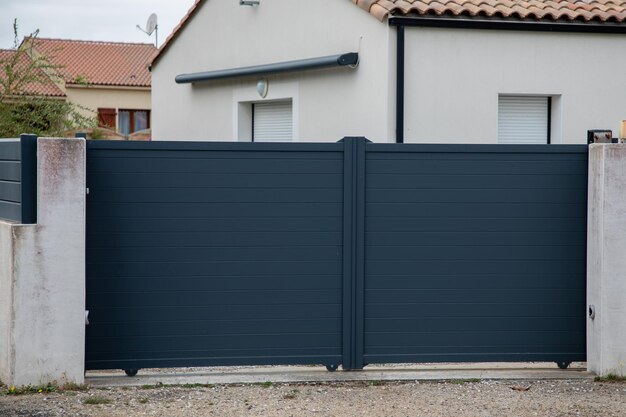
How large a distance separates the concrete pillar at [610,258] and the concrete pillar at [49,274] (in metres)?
4.53

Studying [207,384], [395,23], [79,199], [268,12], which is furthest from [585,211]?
[268,12]

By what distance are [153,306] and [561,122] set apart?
8.42m

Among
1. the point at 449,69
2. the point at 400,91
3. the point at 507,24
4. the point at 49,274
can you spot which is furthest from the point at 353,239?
the point at 507,24

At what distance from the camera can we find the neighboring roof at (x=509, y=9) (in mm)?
14539

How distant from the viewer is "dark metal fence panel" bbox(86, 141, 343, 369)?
9133 mm

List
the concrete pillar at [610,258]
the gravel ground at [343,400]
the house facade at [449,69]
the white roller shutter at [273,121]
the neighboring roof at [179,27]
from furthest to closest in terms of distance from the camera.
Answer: the neighboring roof at [179,27]
the white roller shutter at [273,121]
the house facade at [449,69]
the concrete pillar at [610,258]
the gravel ground at [343,400]

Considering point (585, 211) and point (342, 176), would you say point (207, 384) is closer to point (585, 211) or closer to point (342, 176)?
point (342, 176)

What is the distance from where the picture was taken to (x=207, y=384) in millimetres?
8969

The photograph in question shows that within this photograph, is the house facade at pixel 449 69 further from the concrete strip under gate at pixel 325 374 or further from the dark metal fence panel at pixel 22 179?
the dark metal fence panel at pixel 22 179

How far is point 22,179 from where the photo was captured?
28.5ft

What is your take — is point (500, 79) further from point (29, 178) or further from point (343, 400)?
point (29, 178)

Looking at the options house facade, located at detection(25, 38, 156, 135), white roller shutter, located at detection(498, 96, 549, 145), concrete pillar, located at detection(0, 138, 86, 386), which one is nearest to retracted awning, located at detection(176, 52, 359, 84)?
white roller shutter, located at detection(498, 96, 549, 145)

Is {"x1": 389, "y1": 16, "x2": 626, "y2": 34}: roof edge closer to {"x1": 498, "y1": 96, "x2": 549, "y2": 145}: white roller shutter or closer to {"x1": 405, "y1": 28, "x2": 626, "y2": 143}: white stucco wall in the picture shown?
{"x1": 405, "y1": 28, "x2": 626, "y2": 143}: white stucco wall

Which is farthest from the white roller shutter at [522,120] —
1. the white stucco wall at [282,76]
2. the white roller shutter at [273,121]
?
the white roller shutter at [273,121]
